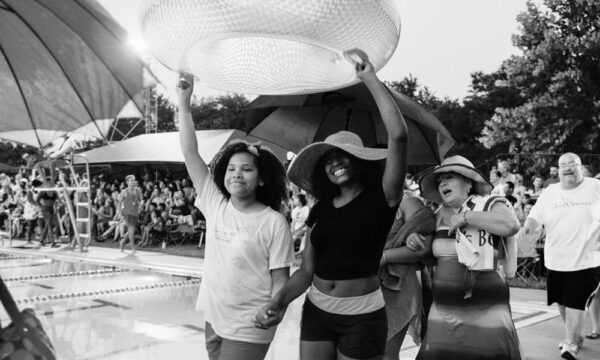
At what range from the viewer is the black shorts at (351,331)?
8.34 feet

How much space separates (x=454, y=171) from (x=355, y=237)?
1.02 metres

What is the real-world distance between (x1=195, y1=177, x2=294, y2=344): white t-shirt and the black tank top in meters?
0.18

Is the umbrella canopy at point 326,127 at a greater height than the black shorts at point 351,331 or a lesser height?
greater

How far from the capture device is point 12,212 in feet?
61.7

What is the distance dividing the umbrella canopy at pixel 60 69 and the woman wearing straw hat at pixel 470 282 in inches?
72.5

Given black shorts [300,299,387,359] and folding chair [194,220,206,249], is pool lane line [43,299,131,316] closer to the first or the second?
black shorts [300,299,387,359]

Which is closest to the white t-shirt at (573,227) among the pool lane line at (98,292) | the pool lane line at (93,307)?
the pool lane line at (93,307)

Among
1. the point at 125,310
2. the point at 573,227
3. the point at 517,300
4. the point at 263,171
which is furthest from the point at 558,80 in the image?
the point at 263,171

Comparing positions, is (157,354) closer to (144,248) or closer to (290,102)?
(290,102)

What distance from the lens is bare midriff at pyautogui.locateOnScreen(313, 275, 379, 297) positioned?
2627mm

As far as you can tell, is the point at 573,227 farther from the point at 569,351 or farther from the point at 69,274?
the point at 69,274

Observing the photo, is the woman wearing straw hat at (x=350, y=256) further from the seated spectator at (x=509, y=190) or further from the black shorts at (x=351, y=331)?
the seated spectator at (x=509, y=190)

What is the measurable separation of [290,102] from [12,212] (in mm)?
17596

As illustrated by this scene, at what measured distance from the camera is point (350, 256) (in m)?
2.64
